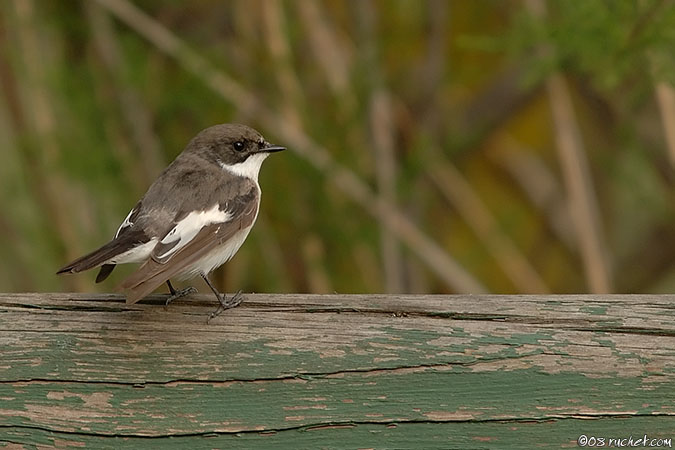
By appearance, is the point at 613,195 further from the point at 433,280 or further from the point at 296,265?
the point at 296,265

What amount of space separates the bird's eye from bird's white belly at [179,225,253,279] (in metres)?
0.55

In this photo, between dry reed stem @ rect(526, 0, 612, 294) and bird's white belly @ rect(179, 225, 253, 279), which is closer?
bird's white belly @ rect(179, 225, 253, 279)

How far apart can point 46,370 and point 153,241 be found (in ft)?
1.98

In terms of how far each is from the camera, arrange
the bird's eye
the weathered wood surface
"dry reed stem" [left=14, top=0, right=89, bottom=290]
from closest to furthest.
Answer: the weathered wood surface < the bird's eye < "dry reed stem" [left=14, top=0, right=89, bottom=290]

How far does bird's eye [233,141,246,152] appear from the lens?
3.58 metres

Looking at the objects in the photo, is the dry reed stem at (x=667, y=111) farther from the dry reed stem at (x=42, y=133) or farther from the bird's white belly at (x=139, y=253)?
the dry reed stem at (x=42, y=133)

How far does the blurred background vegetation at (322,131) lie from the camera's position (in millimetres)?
4504

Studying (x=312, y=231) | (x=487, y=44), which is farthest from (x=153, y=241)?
(x=312, y=231)

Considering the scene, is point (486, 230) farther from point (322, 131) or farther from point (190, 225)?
point (190, 225)

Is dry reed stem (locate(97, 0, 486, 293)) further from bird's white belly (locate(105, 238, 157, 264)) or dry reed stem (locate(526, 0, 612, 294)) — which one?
bird's white belly (locate(105, 238, 157, 264))

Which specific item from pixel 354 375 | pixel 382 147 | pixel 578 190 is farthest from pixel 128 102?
pixel 354 375

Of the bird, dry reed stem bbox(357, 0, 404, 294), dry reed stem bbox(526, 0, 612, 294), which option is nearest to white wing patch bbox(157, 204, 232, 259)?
the bird

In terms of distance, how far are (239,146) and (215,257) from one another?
70 cm

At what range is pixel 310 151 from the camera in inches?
169
